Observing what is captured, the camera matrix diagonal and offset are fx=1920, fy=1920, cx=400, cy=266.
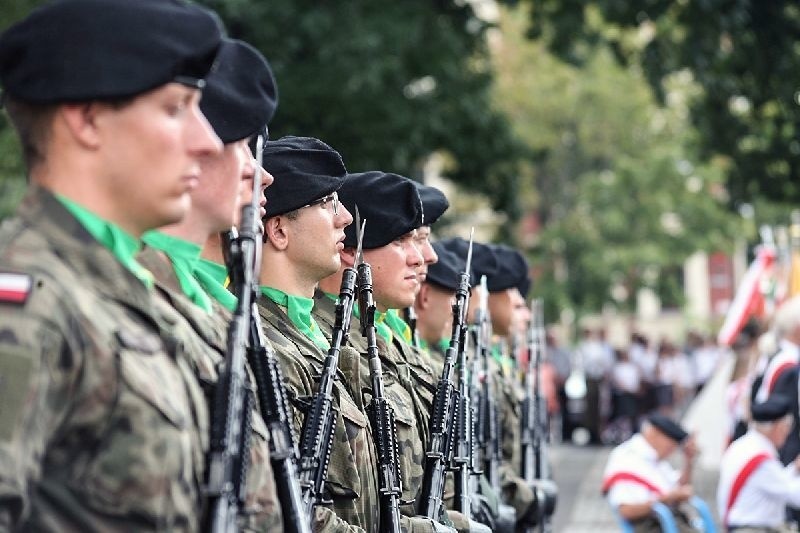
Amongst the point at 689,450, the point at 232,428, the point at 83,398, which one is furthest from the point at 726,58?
the point at 83,398

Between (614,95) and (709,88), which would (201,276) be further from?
(614,95)

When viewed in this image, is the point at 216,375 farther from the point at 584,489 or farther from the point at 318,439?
the point at 584,489

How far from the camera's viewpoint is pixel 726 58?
21.3 m

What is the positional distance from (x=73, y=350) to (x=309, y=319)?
7.73ft

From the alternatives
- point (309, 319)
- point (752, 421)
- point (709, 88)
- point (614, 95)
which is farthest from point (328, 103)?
point (614, 95)

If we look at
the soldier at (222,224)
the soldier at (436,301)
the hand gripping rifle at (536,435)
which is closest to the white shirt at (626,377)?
the hand gripping rifle at (536,435)

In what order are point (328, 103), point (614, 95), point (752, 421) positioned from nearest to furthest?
point (752, 421) → point (328, 103) → point (614, 95)

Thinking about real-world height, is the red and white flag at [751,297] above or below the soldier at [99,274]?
above

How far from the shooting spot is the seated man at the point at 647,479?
11.6 metres

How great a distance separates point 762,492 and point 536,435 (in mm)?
1493

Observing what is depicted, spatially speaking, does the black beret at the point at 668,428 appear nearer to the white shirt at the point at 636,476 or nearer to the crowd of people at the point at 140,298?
the white shirt at the point at 636,476

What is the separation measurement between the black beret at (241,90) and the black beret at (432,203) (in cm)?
322

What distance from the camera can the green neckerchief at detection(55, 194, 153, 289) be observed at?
3.01 metres

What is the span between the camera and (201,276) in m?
4.25
